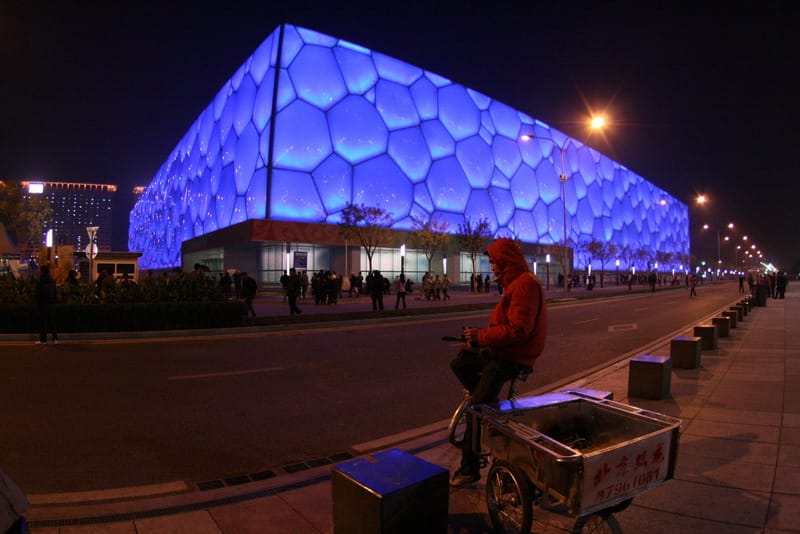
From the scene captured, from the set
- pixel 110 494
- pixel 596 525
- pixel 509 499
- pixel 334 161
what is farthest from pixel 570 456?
pixel 334 161

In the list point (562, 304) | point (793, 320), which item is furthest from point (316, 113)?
point (793, 320)

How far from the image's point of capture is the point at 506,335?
10.8ft

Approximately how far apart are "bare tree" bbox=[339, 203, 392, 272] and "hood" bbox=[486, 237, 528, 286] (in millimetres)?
31283

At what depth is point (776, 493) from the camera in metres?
3.53

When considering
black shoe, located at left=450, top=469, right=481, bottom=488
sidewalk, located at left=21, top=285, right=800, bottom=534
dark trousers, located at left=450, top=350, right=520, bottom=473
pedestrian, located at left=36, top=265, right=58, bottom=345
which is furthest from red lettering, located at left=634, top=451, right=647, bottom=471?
pedestrian, located at left=36, top=265, right=58, bottom=345

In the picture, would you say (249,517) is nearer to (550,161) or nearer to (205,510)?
(205,510)

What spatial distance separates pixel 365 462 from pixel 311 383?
512 cm

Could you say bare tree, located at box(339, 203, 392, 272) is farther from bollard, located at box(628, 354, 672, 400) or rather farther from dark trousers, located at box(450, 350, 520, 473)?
dark trousers, located at box(450, 350, 520, 473)

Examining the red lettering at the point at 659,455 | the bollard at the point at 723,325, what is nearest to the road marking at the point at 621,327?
the bollard at the point at 723,325

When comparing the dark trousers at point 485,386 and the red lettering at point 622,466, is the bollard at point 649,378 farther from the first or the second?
the red lettering at point 622,466

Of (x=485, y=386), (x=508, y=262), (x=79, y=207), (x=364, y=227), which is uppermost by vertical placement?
(x=79, y=207)

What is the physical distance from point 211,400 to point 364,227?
31.8m

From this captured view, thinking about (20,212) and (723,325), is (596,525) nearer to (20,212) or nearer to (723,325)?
(723,325)

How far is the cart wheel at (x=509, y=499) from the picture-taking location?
2.74m
